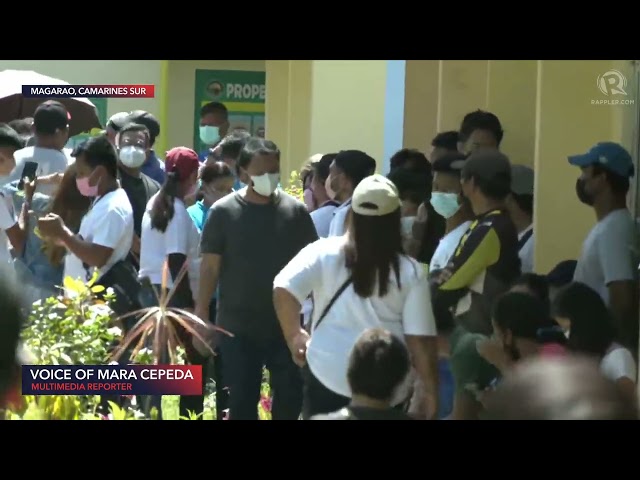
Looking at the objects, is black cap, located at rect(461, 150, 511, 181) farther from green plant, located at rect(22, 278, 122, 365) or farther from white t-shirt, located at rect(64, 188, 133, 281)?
Result: green plant, located at rect(22, 278, 122, 365)

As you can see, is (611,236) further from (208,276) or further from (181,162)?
(181,162)

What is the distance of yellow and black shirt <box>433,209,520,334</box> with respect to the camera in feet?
19.6

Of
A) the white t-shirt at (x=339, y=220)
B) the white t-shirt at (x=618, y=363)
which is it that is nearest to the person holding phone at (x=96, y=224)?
the white t-shirt at (x=339, y=220)

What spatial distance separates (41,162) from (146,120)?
648mm

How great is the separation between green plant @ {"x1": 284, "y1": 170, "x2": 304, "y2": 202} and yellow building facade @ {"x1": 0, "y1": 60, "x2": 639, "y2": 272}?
2.2 inches

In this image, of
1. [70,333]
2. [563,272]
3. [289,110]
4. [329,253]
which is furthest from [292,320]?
[289,110]

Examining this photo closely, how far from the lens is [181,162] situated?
6.54 metres

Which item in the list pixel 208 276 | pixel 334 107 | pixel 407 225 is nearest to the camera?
pixel 407 225

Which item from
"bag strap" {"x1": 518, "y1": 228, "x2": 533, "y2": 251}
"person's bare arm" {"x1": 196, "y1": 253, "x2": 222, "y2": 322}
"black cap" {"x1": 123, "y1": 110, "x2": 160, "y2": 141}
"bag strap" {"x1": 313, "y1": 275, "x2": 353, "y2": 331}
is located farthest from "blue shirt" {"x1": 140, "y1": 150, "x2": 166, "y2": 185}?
"bag strap" {"x1": 518, "y1": 228, "x2": 533, "y2": 251}

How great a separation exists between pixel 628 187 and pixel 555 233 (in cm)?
43

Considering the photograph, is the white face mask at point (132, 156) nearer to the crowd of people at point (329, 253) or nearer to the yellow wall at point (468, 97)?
the crowd of people at point (329, 253)

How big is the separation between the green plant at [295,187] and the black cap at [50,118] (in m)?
1.22

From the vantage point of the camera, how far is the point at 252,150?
6.30 meters
